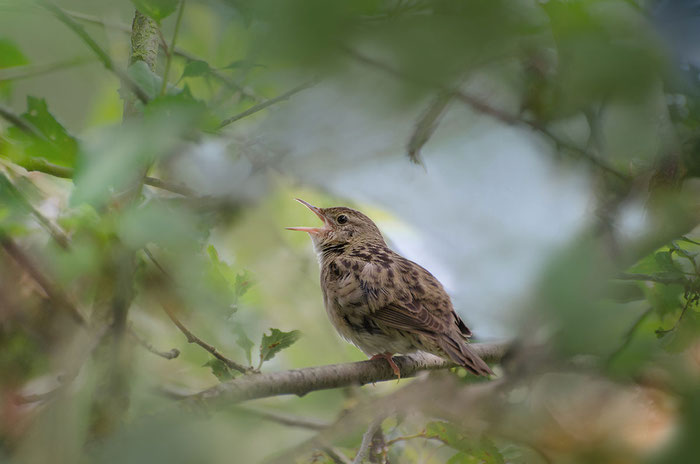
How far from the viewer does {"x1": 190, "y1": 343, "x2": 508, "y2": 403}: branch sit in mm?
1154

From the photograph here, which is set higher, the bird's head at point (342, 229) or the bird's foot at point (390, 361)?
the bird's foot at point (390, 361)

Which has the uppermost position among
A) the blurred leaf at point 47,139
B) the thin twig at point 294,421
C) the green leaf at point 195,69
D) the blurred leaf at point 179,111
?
the blurred leaf at point 179,111

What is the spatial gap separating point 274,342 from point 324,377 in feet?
0.84

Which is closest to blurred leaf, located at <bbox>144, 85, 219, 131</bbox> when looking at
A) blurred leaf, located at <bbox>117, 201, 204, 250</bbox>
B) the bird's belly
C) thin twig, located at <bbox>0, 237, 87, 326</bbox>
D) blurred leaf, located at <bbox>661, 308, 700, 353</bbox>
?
blurred leaf, located at <bbox>117, 201, 204, 250</bbox>

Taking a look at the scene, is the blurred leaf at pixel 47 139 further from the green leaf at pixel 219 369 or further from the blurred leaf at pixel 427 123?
the green leaf at pixel 219 369

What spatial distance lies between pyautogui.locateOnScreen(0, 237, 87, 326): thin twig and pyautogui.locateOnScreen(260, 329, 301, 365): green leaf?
1.01 metres

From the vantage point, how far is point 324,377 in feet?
6.57

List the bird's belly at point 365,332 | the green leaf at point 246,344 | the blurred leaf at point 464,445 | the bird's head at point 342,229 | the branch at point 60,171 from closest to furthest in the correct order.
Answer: the blurred leaf at point 464,445, the branch at point 60,171, the green leaf at point 246,344, the bird's belly at point 365,332, the bird's head at point 342,229

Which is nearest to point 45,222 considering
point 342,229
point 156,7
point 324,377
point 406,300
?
point 156,7

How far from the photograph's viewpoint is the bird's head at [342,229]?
4218 millimetres

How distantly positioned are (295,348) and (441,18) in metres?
2.95

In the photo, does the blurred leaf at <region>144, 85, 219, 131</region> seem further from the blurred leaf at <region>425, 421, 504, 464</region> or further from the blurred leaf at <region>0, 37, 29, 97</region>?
the blurred leaf at <region>425, 421, 504, 464</region>

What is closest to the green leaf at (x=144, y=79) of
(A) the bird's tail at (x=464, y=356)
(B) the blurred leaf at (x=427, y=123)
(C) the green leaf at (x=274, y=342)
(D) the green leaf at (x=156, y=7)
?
(D) the green leaf at (x=156, y=7)

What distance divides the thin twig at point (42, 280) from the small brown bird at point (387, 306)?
180cm
